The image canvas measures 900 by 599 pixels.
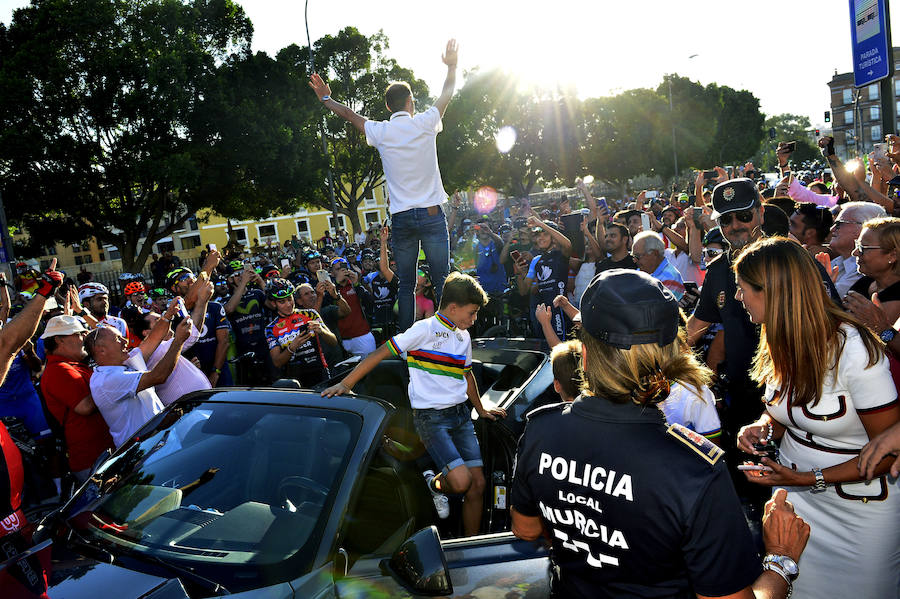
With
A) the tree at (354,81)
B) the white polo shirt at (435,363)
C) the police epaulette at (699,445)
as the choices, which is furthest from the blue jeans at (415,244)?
the tree at (354,81)

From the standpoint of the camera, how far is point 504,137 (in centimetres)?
4688

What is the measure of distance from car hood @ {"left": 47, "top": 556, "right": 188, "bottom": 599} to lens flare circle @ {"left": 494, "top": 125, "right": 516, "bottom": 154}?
4674 centimetres

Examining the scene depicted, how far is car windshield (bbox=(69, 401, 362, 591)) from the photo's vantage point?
91.0 inches

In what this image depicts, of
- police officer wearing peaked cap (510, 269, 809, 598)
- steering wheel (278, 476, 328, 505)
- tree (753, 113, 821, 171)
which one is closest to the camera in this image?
police officer wearing peaked cap (510, 269, 809, 598)

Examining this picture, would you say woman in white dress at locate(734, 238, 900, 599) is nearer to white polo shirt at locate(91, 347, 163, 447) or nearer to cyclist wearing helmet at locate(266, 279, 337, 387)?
white polo shirt at locate(91, 347, 163, 447)

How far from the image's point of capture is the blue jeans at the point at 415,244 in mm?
4617

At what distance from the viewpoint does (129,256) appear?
25609mm

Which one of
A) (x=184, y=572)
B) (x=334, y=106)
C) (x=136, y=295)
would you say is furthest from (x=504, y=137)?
(x=184, y=572)

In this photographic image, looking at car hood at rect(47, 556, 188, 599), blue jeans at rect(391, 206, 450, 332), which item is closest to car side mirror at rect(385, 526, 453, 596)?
car hood at rect(47, 556, 188, 599)

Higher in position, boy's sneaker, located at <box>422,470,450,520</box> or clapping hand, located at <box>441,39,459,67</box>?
clapping hand, located at <box>441,39,459,67</box>

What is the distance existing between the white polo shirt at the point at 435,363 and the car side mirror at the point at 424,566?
5.66 feet

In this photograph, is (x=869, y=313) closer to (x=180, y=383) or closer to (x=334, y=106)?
(x=334, y=106)

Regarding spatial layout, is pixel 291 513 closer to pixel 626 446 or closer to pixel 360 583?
pixel 360 583

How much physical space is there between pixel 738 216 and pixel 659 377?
2459 mm
